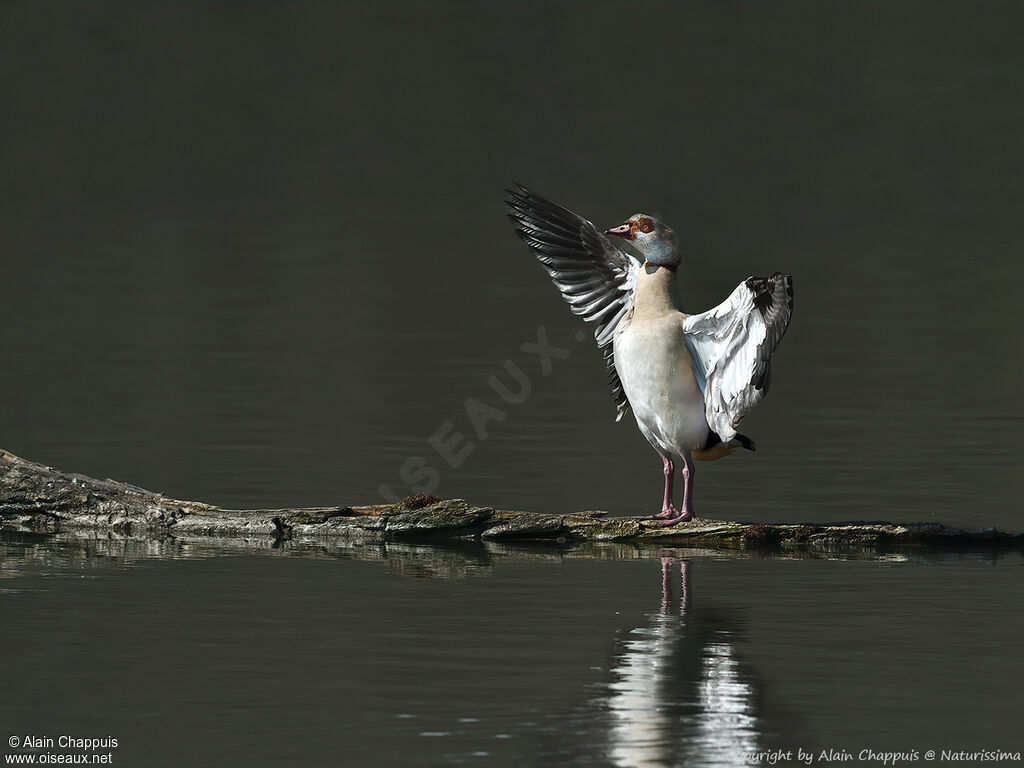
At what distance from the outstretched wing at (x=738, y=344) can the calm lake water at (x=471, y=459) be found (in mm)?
1172

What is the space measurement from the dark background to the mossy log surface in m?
1.85

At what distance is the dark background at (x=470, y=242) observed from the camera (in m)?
20.9

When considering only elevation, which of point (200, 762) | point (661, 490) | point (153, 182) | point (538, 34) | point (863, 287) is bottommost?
point (200, 762)

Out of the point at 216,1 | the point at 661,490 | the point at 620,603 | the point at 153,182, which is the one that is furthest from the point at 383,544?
the point at 216,1

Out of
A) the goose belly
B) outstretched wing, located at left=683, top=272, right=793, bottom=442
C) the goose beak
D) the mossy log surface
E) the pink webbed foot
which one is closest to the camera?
outstretched wing, located at left=683, top=272, right=793, bottom=442

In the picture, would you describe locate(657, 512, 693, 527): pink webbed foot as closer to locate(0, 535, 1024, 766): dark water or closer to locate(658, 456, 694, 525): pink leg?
locate(658, 456, 694, 525): pink leg

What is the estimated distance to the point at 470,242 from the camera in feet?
189

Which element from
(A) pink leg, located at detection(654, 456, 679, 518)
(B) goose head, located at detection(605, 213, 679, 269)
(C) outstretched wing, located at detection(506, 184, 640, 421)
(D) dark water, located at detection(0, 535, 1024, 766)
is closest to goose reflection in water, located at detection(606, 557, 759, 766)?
(D) dark water, located at detection(0, 535, 1024, 766)

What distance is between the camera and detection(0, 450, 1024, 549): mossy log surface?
15.4 metres

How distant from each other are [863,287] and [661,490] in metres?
26.5

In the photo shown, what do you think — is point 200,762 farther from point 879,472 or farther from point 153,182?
point 153,182

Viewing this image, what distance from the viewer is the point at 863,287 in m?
44.7

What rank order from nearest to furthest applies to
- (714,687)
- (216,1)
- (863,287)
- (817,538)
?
(714,687) < (817,538) < (863,287) < (216,1)

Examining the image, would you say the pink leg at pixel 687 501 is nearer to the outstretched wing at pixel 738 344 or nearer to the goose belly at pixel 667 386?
the goose belly at pixel 667 386
